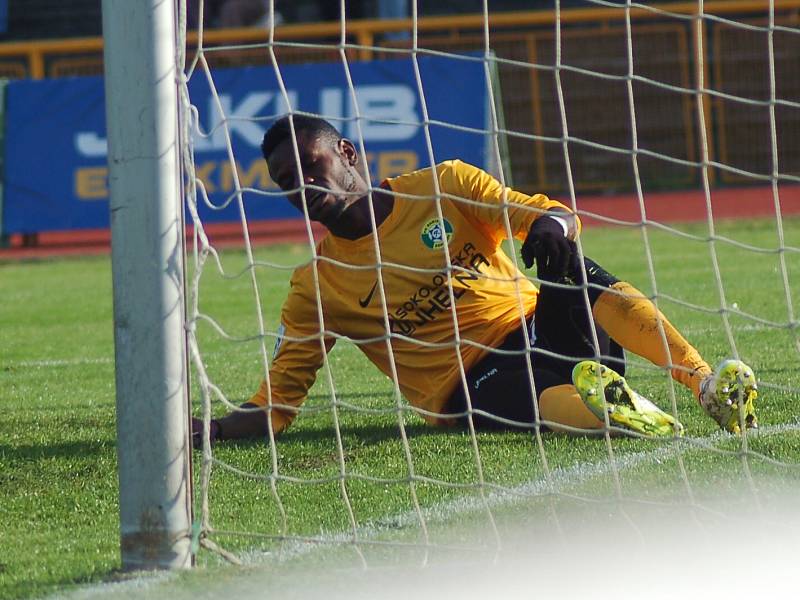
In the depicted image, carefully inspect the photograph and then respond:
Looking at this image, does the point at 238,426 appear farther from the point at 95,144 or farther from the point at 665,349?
the point at 95,144

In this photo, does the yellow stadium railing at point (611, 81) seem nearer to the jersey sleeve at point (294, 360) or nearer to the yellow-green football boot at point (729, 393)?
the jersey sleeve at point (294, 360)

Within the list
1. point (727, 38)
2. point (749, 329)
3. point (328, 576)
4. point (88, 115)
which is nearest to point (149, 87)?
point (328, 576)

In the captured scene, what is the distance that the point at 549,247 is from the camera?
3559mm

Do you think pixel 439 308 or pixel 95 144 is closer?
pixel 439 308

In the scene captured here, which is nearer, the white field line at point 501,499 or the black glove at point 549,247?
the white field line at point 501,499

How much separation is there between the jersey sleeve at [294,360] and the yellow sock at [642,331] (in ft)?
2.92

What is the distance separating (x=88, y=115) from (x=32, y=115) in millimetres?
476

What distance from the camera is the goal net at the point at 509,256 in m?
3.17

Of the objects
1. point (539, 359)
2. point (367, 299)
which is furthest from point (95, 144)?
point (539, 359)

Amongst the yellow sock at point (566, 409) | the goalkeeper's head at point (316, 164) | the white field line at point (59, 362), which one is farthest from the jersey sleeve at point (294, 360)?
the white field line at point (59, 362)

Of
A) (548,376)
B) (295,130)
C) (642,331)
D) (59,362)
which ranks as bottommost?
(59,362)

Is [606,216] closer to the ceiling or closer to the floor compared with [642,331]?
closer to the floor

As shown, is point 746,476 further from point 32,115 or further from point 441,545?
point 32,115

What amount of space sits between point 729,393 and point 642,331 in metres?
0.37
